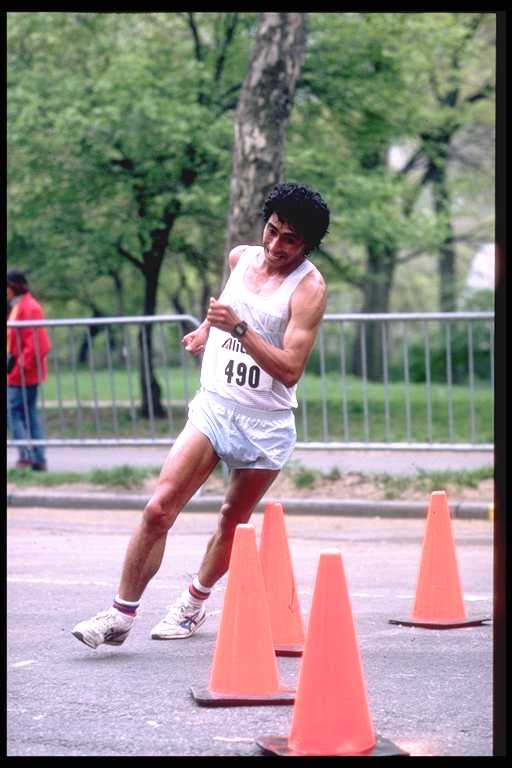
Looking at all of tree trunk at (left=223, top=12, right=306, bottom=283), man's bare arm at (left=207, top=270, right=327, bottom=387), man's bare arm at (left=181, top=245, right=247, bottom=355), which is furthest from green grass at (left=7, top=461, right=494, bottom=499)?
man's bare arm at (left=207, top=270, right=327, bottom=387)

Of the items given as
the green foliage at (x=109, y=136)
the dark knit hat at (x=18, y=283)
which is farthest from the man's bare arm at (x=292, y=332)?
the green foliage at (x=109, y=136)

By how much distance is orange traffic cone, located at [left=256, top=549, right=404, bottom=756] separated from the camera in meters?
4.42

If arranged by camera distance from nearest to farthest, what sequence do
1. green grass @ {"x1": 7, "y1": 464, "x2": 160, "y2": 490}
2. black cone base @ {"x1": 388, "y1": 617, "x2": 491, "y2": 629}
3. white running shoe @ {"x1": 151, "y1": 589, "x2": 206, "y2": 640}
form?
white running shoe @ {"x1": 151, "y1": 589, "x2": 206, "y2": 640} < black cone base @ {"x1": 388, "y1": 617, "x2": 491, "y2": 629} < green grass @ {"x1": 7, "y1": 464, "x2": 160, "y2": 490}

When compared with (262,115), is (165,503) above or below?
below

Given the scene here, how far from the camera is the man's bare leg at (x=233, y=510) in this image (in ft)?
20.4

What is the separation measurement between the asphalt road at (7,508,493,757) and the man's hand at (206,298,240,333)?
1342mm

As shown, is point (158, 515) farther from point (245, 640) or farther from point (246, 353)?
point (245, 640)

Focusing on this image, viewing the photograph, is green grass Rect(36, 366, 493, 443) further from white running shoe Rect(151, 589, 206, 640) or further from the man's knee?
the man's knee

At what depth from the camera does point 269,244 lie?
6.05m

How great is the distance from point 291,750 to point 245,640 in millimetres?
852

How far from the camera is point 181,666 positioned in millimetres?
5961

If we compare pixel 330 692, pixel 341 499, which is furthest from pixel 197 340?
pixel 341 499

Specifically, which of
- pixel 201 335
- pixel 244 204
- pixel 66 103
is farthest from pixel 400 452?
pixel 66 103

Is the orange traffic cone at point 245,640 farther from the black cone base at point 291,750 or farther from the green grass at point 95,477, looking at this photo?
the green grass at point 95,477
